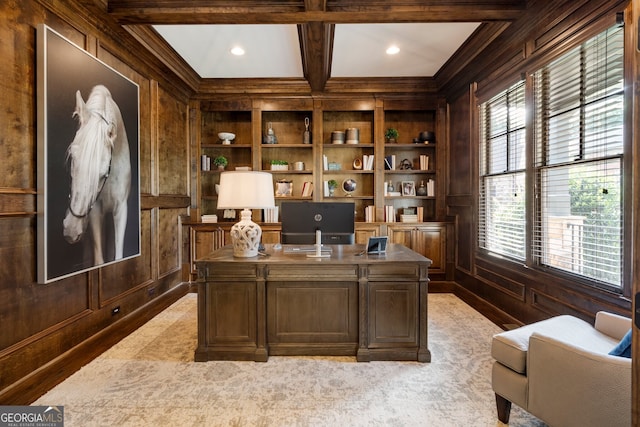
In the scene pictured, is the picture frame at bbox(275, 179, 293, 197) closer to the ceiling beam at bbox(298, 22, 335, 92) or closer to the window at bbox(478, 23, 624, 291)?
the ceiling beam at bbox(298, 22, 335, 92)

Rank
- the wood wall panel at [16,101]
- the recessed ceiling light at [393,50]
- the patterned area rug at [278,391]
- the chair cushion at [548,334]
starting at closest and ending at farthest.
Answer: the chair cushion at [548,334] → the patterned area rug at [278,391] → the wood wall panel at [16,101] → the recessed ceiling light at [393,50]

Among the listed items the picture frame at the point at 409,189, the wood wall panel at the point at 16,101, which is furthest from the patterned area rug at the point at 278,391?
the picture frame at the point at 409,189

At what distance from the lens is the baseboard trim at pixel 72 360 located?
204cm

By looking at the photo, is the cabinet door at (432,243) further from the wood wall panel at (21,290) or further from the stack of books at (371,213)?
the wood wall panel at (21,290)

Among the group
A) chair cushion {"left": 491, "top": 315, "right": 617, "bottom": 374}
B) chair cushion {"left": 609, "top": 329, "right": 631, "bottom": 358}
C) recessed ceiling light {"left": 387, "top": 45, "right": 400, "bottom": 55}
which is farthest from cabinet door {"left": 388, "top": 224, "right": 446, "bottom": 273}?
chair cushion {"left": 609, "top": 329, "right": 631, "bottom": 358}

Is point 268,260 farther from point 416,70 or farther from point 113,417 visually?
point 416,70

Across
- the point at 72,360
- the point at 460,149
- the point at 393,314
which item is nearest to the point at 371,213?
the point at 460,149

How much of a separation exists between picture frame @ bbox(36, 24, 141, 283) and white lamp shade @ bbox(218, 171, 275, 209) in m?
1.10

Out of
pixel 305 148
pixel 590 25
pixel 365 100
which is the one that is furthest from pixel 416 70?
pixel 590 25

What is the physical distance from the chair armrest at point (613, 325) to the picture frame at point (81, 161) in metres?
3.48

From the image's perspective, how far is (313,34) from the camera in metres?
3.19

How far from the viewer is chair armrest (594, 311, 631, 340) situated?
1.78 metres

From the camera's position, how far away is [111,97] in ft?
9.78

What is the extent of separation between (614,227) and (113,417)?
323 cm
